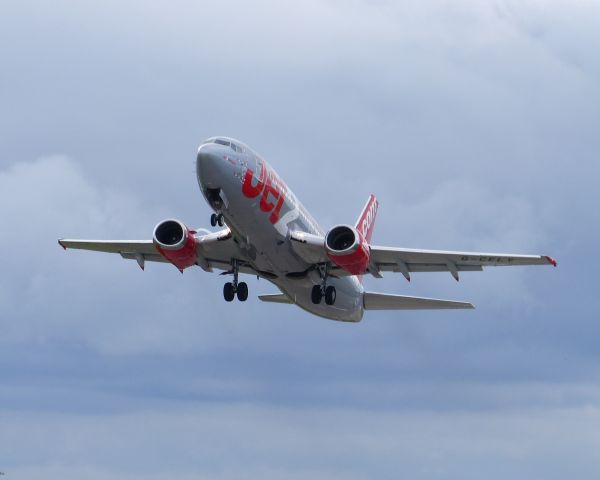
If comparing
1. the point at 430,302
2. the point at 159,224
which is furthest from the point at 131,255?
the point at 430,302

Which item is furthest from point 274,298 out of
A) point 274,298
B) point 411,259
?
point 411,259

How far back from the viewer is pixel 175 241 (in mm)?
59594

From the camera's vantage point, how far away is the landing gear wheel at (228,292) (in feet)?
198

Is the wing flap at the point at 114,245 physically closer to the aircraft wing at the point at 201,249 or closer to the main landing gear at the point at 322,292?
the aircraft wing at the point at 201,249

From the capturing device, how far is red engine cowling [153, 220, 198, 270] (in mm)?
59000

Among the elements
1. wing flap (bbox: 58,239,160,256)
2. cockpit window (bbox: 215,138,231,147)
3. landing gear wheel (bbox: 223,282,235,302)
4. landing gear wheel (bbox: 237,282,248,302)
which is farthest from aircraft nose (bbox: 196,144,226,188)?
wing flap (bbox: 58,239,160,256)

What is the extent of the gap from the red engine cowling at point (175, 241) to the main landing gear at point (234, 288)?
6.44ft

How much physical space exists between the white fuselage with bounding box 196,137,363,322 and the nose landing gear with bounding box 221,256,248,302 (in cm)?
67

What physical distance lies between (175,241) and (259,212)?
237 inches

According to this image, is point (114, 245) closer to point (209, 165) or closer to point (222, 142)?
point (222, 142)

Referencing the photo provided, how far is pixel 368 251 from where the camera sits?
2297 inches

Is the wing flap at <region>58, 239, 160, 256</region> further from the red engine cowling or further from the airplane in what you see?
the red engine cowling

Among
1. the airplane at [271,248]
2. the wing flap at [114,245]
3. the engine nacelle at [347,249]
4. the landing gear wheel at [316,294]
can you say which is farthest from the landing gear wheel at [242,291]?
the engine nacelle at [347,249]

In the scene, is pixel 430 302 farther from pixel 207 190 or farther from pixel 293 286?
pixel 207 190
